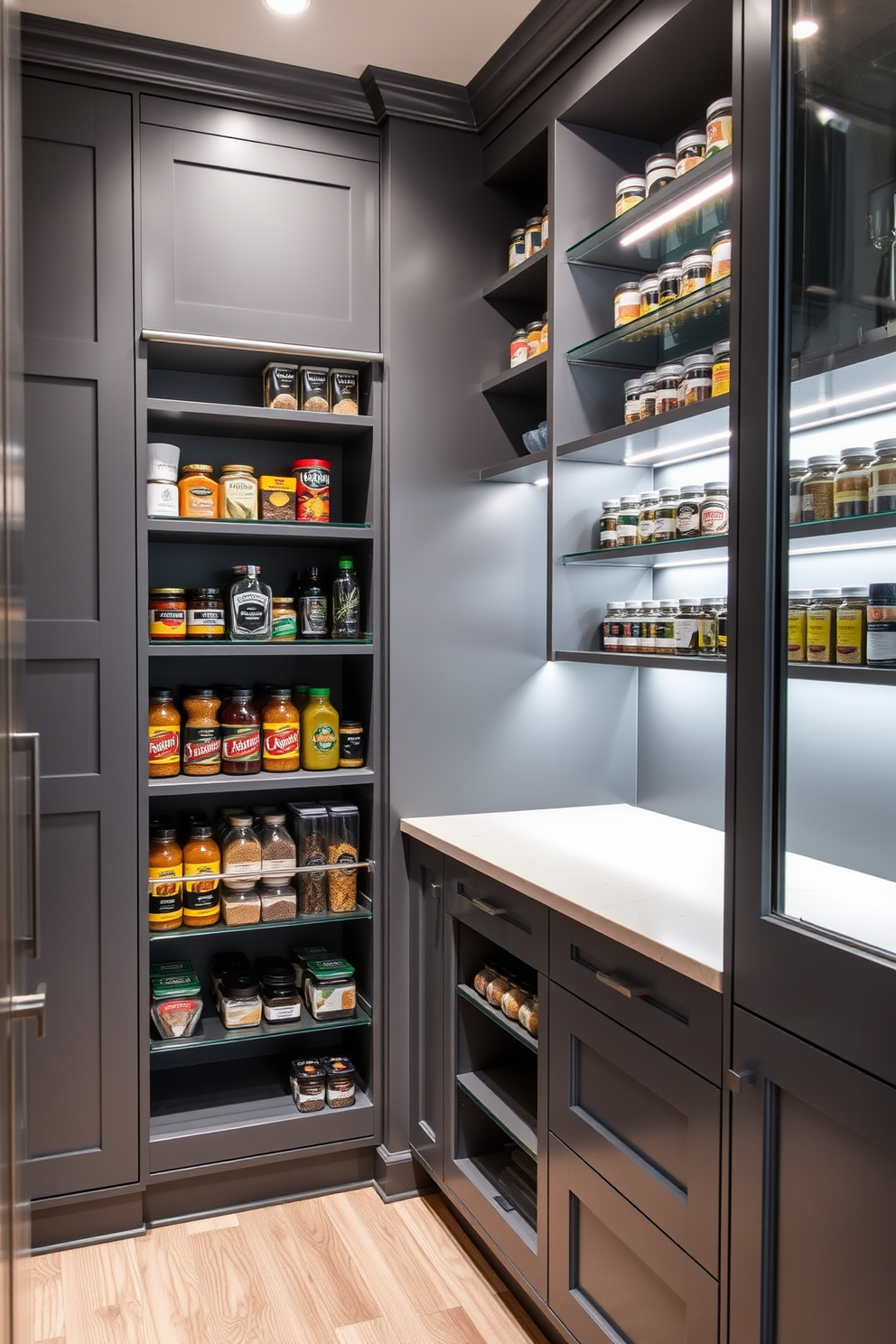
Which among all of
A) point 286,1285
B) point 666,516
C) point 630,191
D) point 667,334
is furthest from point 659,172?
point 286,1285

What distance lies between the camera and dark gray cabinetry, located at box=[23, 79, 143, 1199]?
2.28 metres

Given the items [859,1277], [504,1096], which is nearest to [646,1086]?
Result: [859,1277]

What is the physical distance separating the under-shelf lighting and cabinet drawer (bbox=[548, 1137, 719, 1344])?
1.78 m

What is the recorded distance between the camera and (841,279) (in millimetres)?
1280

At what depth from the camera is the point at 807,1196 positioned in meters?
1.29

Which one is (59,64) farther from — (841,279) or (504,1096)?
(504,1096)

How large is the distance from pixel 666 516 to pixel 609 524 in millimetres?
204

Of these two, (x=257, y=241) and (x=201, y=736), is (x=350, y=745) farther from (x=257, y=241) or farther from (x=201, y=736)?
(x=257, y=241)

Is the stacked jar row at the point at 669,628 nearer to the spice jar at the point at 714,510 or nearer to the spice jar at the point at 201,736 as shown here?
the spice jar at the point at 714,510

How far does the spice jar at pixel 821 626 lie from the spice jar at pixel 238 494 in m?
1.57

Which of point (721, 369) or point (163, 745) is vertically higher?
point (721, 369)

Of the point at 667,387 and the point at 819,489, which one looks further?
the point at 667,387

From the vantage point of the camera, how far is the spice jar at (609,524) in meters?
2.23

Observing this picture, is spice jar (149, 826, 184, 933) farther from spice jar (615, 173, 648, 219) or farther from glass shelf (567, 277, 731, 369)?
spice jar (615, 173, 648, 219)
